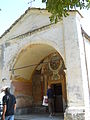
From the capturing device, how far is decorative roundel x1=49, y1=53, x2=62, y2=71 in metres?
12.0

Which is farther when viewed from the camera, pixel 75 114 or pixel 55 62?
pixel 55 62

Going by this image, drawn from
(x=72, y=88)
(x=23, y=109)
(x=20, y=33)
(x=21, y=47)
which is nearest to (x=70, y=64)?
(x=72, y=88)

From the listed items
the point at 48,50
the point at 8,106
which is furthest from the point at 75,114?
the point at 48,50

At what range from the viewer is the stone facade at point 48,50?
7957mm

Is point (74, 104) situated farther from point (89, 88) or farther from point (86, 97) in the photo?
point (89, 88)

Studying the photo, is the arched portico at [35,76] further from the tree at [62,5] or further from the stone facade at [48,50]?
the tree at [62,5]

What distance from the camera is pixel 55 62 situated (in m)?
12.3

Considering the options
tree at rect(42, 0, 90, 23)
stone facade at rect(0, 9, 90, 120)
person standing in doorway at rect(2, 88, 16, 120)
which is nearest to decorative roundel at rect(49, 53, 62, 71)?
stone facade at rect(0, 9, 90, 120)

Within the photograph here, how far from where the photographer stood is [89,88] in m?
8.57

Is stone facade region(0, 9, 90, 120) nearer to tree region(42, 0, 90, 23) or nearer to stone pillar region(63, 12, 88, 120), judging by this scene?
stone pillar region(63, 12, 88, 120)

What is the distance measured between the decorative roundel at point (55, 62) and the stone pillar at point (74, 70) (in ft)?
10.9

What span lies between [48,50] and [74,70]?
387 centimetres

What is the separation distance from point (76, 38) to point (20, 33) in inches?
167

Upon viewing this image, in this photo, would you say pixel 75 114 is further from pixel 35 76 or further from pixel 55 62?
pixel 35 76
